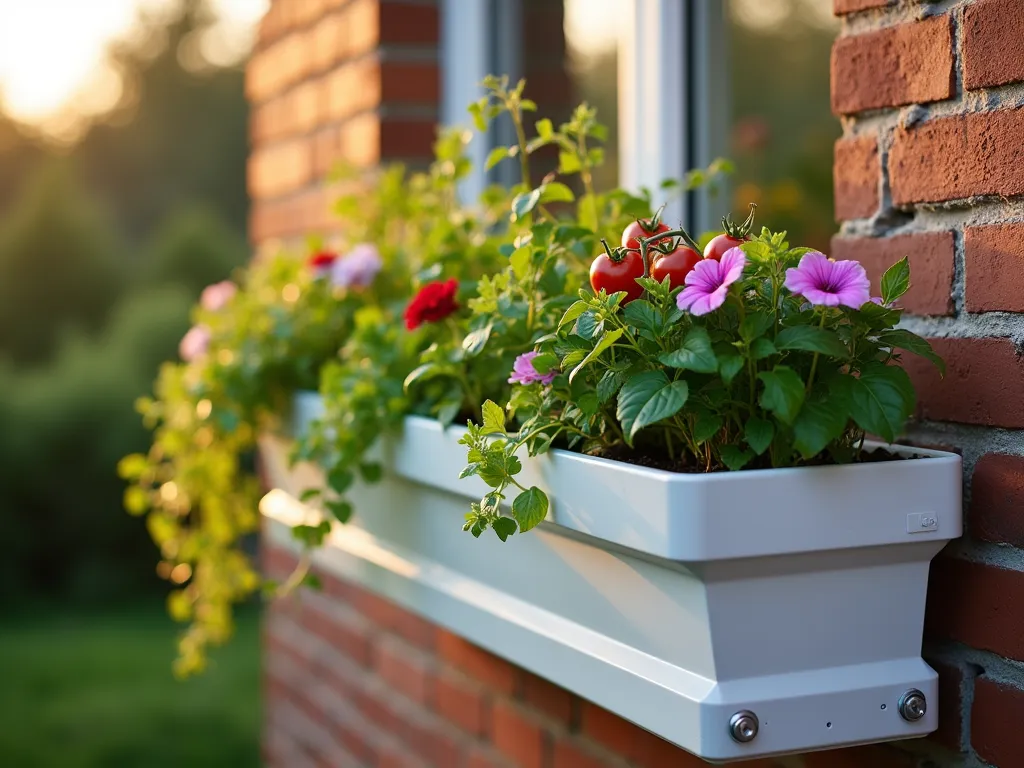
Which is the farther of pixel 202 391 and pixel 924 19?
pixel 202 391

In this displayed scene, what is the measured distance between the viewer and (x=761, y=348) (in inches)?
34.1

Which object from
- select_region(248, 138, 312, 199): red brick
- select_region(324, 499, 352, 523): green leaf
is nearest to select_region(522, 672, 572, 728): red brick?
select_region(324, 499, 352, 523): green leaf

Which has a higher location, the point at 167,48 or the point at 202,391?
the point at 167,48

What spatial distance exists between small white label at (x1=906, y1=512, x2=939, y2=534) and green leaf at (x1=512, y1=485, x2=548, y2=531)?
0.28 m

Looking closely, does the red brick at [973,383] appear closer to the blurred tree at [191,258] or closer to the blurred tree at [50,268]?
the blurred tree at [191,258]

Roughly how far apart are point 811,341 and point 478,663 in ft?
3.31

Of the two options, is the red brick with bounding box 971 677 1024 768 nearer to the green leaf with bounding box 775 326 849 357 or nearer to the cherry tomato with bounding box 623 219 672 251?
the green leaf with bounding box 775 326 849 357

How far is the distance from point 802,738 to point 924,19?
60 centimetres

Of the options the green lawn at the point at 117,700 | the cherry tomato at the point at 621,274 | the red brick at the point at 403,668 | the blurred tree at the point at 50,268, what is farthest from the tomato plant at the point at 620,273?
the blurred tree at the point at 50,268

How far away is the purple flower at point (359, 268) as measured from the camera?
165 cm

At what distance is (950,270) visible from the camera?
38.9 inches

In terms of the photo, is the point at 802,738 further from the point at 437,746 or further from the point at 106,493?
the point at 106,493

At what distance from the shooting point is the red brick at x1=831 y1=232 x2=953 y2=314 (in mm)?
992

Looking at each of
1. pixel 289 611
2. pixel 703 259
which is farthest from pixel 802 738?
pixel 289 611
